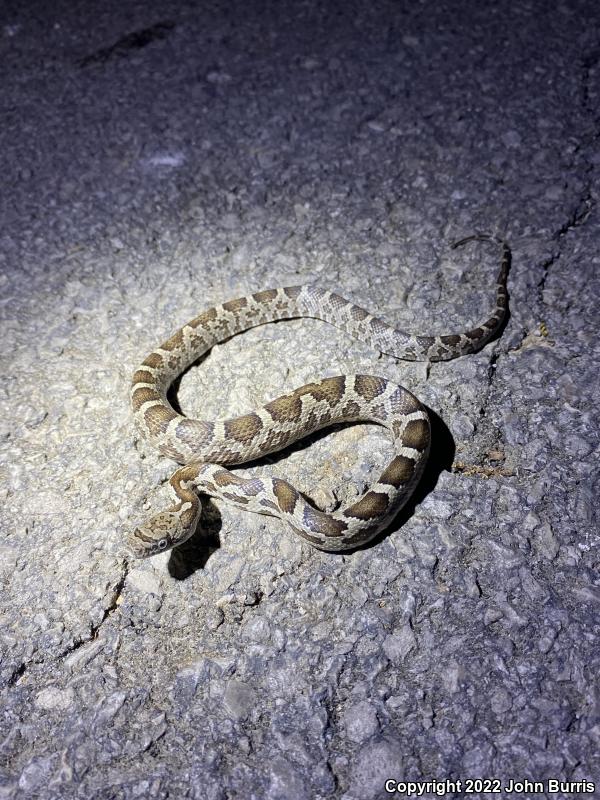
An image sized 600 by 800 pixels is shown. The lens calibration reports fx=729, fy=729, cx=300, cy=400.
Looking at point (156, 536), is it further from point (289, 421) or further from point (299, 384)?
point (299, 384)

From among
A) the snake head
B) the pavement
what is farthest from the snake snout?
the pavement

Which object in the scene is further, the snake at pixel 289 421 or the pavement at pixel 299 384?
the snake at pixel 289 421

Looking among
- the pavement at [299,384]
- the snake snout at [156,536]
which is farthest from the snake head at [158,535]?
the pavement at [299,384]

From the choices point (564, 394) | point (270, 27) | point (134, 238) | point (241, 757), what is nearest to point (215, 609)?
point (241, 757)

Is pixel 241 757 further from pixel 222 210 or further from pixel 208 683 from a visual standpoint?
pixel 222 210

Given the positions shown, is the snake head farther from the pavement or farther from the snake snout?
the pavement

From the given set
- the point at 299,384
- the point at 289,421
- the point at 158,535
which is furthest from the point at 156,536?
the point at 299,384

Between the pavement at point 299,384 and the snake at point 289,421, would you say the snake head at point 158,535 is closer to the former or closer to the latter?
the snake at point 289,421

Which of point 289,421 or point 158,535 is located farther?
point 289,421
